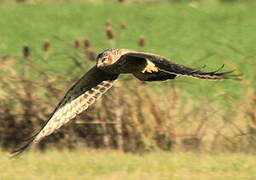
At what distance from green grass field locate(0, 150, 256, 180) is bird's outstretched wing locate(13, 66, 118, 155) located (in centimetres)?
69

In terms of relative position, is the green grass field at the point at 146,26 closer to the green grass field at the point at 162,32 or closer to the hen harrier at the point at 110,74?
the green grass field at the point at 162,32

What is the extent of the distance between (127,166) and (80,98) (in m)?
1.38

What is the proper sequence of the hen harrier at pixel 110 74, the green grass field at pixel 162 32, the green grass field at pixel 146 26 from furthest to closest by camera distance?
1. the green grass field at pixel 146 26
2. the green grass field at pixel 162 32
3. the hen harrier at pixel 110 74

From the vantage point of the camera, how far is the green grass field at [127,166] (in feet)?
35.2

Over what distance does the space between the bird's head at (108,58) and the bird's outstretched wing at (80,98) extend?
1.14ft

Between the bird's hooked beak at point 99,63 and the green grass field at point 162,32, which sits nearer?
the bird's hooked beak at point 99,63

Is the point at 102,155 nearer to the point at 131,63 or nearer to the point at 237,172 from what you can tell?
the point at 237,172

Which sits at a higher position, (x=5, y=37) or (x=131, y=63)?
(x=5, y=37)

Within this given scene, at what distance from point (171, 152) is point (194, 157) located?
57cm

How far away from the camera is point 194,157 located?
465 inches

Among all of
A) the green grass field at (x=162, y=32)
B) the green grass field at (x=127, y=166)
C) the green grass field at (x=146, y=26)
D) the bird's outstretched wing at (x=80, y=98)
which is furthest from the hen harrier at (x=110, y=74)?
the green grass field at (x=146, y=26)

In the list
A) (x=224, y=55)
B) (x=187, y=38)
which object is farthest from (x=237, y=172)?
(x=187, y=38)

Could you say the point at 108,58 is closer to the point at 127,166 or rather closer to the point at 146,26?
the point at 127,166

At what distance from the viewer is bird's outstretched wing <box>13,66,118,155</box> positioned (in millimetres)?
10078
